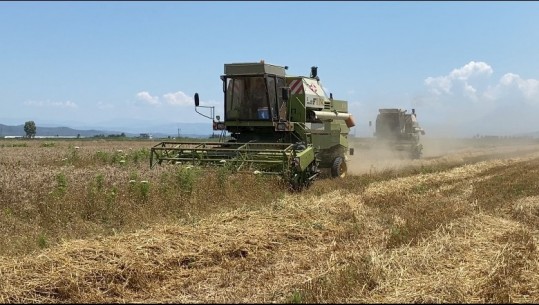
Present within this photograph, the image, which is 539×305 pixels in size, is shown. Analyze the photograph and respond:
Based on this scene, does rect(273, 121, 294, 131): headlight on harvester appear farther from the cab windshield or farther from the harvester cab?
the harvester cab

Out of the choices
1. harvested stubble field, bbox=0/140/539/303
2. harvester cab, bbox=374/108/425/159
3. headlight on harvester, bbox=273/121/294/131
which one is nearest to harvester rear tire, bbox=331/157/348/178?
headlight on harvester, bbox=273/121/294/131

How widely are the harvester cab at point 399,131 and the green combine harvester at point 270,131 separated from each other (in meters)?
13.6

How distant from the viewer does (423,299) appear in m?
4.29

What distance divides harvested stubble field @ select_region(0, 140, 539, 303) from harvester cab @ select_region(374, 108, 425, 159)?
17.5 metres

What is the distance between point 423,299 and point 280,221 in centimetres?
331

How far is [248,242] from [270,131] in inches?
306

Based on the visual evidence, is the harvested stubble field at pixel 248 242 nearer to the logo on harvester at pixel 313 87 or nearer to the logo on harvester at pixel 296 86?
the logo on harvester at pixel 296 86

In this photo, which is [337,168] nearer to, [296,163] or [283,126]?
[283,126]

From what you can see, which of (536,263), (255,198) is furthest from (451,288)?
(255,198)

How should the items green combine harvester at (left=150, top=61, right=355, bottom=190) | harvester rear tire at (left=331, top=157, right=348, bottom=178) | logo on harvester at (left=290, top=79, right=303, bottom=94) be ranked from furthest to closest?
harvester rear tire at (left=331, top=157, right=348, bottom=178)
logo on harvester at (left=290, top=79, right=303, bottom=94)
green combine harvester at (left=150, top=61, right=355, bottom=190)

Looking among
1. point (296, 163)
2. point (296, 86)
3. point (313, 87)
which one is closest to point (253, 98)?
point (296, 86)

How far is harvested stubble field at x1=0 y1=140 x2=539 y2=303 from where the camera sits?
15.0 ft

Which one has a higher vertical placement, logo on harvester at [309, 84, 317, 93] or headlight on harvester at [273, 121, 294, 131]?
logo on harvester at [309, 84, 317, 93]

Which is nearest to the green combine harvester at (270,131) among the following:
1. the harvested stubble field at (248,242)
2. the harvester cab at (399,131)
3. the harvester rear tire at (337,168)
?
the harvester rear tire at (337,168)
